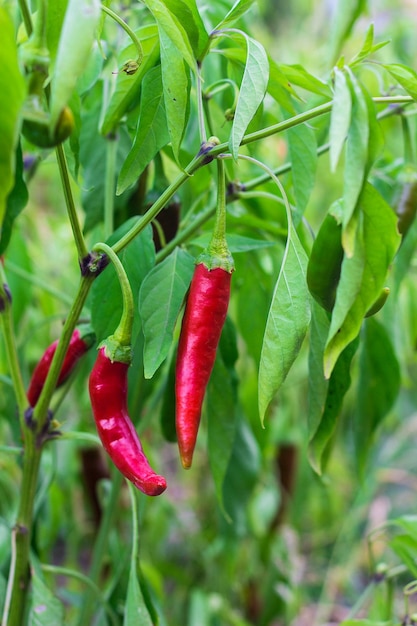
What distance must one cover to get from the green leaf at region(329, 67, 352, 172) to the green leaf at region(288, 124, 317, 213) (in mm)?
188

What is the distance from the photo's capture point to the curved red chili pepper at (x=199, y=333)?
56 centimetres

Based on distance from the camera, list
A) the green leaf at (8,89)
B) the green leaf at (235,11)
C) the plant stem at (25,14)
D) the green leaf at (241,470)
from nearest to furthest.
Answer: the green leaf at (8,89)
the plant stem at (25,14)
the green leaf at (235,11)
the green leaf at (241,470)

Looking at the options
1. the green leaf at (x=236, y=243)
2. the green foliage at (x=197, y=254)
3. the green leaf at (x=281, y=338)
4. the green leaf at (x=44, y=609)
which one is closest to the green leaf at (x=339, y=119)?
the green foliage at (x=197, y=254)

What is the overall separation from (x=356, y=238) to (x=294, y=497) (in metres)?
1.39

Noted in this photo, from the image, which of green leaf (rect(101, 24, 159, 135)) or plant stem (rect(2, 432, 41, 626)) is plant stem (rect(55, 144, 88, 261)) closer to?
green leaf (rect(101, 24, 159, 135))

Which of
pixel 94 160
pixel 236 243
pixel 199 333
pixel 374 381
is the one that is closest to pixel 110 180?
pixel 94 160

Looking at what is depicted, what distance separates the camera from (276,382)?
19.9 inches

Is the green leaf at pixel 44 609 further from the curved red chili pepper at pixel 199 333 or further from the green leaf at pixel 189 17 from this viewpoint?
the green leaf at pixel 189 17

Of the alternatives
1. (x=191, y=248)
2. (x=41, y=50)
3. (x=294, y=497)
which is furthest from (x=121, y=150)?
(x=294, y=497)

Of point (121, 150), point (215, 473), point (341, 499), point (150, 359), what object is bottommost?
point (341, 499)

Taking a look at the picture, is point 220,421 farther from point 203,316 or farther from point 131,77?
point 131,77

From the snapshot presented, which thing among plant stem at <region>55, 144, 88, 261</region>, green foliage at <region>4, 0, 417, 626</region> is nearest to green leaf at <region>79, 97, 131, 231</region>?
green foliage at <region>4, 0, 417, 626</region>

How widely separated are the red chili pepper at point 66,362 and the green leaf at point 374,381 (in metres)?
0.32

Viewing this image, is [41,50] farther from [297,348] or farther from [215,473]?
[215,473]
